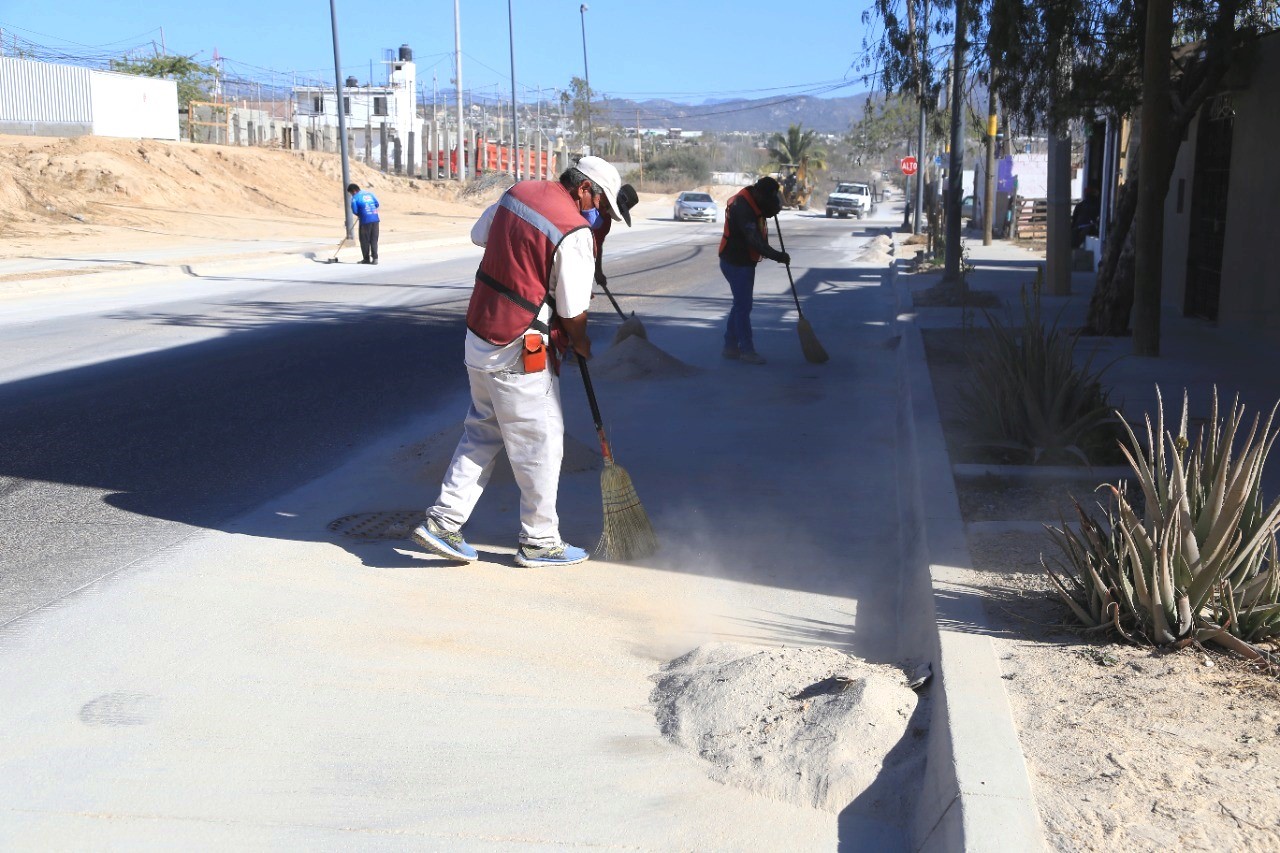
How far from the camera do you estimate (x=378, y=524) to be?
636 cm

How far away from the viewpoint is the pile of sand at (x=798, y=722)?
3631 millimetres

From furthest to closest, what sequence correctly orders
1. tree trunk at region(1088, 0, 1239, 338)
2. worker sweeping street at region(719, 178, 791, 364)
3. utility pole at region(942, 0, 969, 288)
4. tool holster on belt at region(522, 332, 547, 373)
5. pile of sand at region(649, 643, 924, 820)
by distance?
utility pole at region(942, 0, 969, 288) < worker sweeping street at region(719, 178, 791, 364) < tree trunk at region(1088, 0, 1239, 338) < tool holster on belt at region(522, 332, 547, 373) < pile of sand at region(649, 643, 924, 820)

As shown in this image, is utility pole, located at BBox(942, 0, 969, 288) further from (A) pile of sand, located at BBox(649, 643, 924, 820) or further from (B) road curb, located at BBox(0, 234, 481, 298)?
(A) pile of sand, located at BBox(649, 643, 924, 820)

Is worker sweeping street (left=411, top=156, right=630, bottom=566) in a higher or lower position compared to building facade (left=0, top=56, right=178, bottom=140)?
lower

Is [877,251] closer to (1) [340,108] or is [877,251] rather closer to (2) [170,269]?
(1) [340,108]

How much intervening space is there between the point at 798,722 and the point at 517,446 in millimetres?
2070

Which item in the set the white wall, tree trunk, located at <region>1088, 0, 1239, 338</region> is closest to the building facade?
the white wall

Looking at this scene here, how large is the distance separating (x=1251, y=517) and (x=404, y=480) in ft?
14.7

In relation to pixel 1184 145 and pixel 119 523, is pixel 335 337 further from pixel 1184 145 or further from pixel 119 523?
pixel 1184 145

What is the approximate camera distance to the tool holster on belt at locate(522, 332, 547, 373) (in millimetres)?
5352

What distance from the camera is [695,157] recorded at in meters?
97.6

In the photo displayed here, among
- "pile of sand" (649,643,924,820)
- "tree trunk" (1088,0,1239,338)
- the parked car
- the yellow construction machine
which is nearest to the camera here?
"pile of sand" (649,643,924,820)

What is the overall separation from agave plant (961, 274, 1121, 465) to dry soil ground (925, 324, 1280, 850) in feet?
6.92

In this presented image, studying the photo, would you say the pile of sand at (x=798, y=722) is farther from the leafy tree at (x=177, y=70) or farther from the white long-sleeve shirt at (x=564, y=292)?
the leafy tree at (x=177, y=70)
